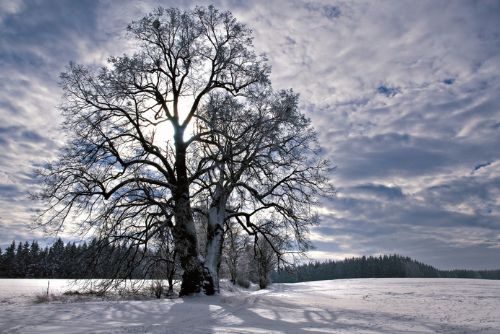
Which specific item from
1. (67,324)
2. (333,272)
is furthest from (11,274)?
(333,272)

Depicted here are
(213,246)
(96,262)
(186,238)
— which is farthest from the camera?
(213,246)

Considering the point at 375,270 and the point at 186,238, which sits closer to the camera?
the point at 186,238

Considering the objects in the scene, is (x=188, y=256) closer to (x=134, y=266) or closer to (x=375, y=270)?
(x=134, y=266)

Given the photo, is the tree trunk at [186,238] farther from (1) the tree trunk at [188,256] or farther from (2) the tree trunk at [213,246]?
(2) the tree trunk at [213,246]

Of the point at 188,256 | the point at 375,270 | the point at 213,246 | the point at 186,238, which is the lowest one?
the point at 375,270

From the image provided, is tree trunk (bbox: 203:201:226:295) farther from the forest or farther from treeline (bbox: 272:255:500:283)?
treeline (bbox: 272:255:500:283)

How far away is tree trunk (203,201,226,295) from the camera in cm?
1716

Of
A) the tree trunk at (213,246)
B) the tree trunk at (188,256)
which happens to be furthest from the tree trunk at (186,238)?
the tree trunk at (213,246)

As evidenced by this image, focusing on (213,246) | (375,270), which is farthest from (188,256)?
(375,270)

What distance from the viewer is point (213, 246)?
18.4 metres

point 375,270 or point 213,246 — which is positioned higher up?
point 213,246

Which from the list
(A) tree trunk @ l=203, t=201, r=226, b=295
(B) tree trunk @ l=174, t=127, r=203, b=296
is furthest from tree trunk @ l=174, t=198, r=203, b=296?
(A) tree trunk @ l=203, t=201, r=226, b=295

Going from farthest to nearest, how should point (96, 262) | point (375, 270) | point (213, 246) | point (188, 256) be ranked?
point (375, 270) → point (213, 246) → point (188, 256) → point (96, 262)

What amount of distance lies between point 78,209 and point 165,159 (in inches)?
178
